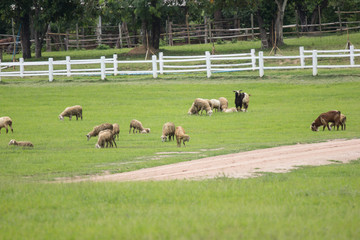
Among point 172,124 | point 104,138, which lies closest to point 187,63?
point 172,124

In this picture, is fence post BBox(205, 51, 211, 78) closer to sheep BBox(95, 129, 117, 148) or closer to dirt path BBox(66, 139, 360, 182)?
sheep BBox(95, 129, 117, 148)

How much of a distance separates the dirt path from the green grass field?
0.63 meters

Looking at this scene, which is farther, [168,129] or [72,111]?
[72,111]

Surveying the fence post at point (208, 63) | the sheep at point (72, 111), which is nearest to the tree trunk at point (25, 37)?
the fence post at point (208, 63)

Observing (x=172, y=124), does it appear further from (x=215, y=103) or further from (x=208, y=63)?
(x=208, y=63)

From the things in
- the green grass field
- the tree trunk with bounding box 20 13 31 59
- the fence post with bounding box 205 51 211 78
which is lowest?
the green grass field

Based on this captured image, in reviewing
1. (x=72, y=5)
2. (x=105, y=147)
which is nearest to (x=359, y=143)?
(x=105, y=147)

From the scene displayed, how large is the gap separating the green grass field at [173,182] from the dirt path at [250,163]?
634 millimetres

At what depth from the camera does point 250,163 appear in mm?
13500

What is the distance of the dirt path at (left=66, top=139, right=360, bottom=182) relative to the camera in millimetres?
12445

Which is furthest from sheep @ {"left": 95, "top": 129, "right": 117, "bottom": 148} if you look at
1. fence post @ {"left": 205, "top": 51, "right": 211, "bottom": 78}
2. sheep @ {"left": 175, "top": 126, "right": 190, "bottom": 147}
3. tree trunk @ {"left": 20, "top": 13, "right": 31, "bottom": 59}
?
tree trunk @ {"left": 20, "top": 13, "right": 31, "bottom": 59}

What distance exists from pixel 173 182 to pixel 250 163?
2.99 m

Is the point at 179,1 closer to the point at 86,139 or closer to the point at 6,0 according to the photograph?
the point at 6,0

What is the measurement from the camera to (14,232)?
25.2ft
